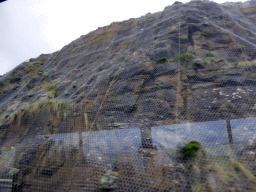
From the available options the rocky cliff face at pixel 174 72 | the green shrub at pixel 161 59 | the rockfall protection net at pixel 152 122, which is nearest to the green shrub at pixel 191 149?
the rockfall protection net at pixel 152 122

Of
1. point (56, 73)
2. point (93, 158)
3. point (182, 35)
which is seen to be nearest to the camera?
point (93, 158)

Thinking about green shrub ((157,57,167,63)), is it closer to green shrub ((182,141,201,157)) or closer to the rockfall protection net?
the rockfall protection net

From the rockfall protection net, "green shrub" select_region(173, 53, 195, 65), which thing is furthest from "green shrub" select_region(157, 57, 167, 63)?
"green shrub" select_region(173, 53, 195, 65)

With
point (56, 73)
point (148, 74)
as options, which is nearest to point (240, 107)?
point (148, 74)

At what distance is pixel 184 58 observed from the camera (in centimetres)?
554

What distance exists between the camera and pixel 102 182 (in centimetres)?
305

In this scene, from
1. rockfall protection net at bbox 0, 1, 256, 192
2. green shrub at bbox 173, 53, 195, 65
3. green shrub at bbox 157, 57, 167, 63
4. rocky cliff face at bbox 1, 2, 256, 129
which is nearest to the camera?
rockfall protection net at bbox 0, 1, 256, 192

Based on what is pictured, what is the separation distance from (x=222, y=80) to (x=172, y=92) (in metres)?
1.15

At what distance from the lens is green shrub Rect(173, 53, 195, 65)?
5453 millimetres

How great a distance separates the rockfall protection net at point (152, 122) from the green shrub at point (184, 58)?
0.09ft

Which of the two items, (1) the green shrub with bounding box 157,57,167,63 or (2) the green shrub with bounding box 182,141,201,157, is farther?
(1) the green shrub with bounding box 157,57,167,63

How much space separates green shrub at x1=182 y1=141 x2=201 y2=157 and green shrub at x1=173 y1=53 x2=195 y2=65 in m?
2.73

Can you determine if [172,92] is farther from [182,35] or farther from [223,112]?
[182,35]

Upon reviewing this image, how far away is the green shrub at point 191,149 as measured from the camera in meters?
3.10
